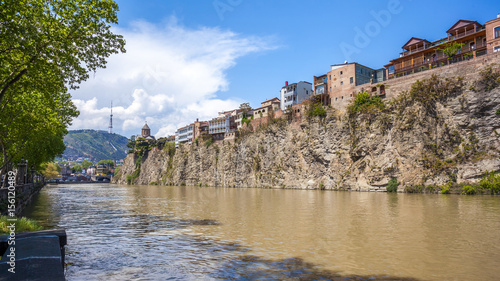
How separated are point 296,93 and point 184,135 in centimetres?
5403

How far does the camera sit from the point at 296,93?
271 ft

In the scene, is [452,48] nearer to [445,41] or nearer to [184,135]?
[445,41]

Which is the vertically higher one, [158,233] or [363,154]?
[363,154]

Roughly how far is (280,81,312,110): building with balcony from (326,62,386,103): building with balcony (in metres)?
11.5

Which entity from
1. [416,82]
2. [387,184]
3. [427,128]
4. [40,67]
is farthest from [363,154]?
[40,67]

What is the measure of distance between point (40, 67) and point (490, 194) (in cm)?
4834

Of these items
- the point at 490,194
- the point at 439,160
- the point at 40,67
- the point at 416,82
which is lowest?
the point at 490,194

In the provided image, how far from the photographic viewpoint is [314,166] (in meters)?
66.3

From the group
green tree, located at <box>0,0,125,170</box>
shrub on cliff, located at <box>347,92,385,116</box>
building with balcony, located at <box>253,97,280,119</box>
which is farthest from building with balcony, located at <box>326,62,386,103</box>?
green tree, located at <box>0,0,125,170</box>

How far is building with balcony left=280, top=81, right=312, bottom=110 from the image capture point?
82.6 m

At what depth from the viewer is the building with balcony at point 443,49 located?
49344 millimetres

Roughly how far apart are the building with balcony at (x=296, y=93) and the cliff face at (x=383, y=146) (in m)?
9.08

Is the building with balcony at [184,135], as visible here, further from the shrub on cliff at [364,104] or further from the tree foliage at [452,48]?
the tree foliage at [452,48]

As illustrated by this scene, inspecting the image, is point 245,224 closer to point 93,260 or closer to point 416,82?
point 93,260
